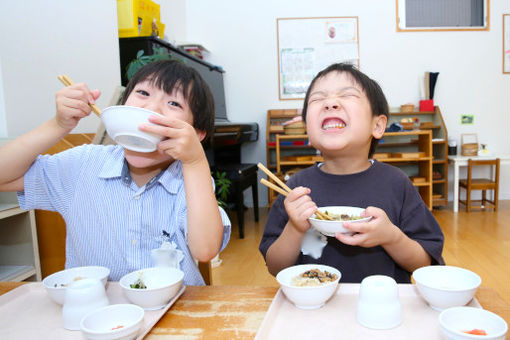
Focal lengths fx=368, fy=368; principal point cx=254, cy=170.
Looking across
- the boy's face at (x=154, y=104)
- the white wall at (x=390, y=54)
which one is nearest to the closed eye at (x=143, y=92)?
the boy's face at (x=154, y=104)

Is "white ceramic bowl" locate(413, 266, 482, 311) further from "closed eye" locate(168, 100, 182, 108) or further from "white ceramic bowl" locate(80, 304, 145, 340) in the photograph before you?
"closed eye" locate(168, 100, 182, 108)

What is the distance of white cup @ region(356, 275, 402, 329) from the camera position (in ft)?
1.97

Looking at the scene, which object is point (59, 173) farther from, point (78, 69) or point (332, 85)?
point (78, 69)

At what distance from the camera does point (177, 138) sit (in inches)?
29.5

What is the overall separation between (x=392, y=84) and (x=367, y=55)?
0.50m

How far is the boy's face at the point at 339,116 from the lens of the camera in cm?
93

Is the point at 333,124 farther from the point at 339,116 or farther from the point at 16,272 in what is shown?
the point at 16,272

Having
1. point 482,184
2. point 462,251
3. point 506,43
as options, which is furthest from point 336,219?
point 506,43

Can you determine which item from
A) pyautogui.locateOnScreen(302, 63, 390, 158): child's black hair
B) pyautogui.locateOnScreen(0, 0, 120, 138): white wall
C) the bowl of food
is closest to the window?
pyautogui.locateOnScreen(0, 0, 120, 138): white wall

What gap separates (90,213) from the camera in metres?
0.97

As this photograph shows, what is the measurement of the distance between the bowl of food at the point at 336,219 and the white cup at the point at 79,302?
437 millimetres

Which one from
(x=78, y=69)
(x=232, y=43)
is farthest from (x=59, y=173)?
(x=232, y=43)

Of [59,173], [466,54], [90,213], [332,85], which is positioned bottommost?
[90,213]

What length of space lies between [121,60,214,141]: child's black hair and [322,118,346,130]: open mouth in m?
0.32
